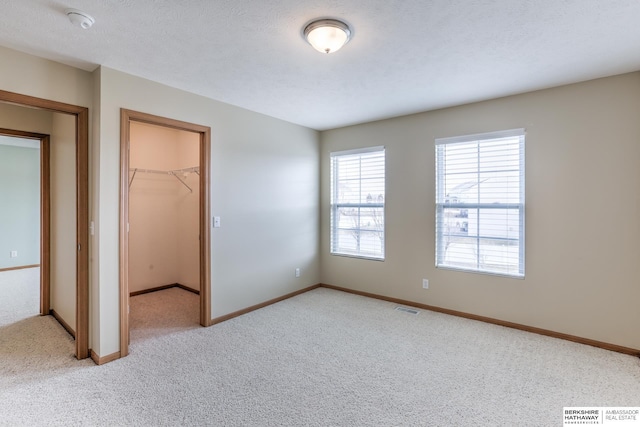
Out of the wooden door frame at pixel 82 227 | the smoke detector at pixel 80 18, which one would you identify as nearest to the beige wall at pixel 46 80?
the wooden door frame at pixel 82 227

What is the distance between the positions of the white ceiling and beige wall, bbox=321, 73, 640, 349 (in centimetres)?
28

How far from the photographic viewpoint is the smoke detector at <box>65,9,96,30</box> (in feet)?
6.24

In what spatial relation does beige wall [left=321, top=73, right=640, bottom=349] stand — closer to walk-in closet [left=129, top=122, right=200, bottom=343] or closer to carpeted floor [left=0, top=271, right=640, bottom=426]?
carpeted floor [left=0, top=271, right=640, bottom=426]

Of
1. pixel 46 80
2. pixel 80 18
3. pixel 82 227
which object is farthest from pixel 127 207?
Result: pixel 80 18

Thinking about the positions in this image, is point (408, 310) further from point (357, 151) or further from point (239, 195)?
point (239, 195)

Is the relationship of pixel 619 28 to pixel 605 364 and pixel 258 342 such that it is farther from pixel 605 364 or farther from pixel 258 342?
pixel 258 342

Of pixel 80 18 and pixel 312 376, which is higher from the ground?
pixel 80 18

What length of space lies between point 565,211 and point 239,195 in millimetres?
3533

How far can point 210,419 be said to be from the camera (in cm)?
197

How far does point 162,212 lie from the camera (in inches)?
198

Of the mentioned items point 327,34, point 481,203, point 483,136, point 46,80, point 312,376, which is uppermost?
point 327,34

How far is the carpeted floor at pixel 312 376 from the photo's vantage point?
202cm

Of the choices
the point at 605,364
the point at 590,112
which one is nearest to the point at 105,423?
the point at 605,364

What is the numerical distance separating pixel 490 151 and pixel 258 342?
325 centimetres
